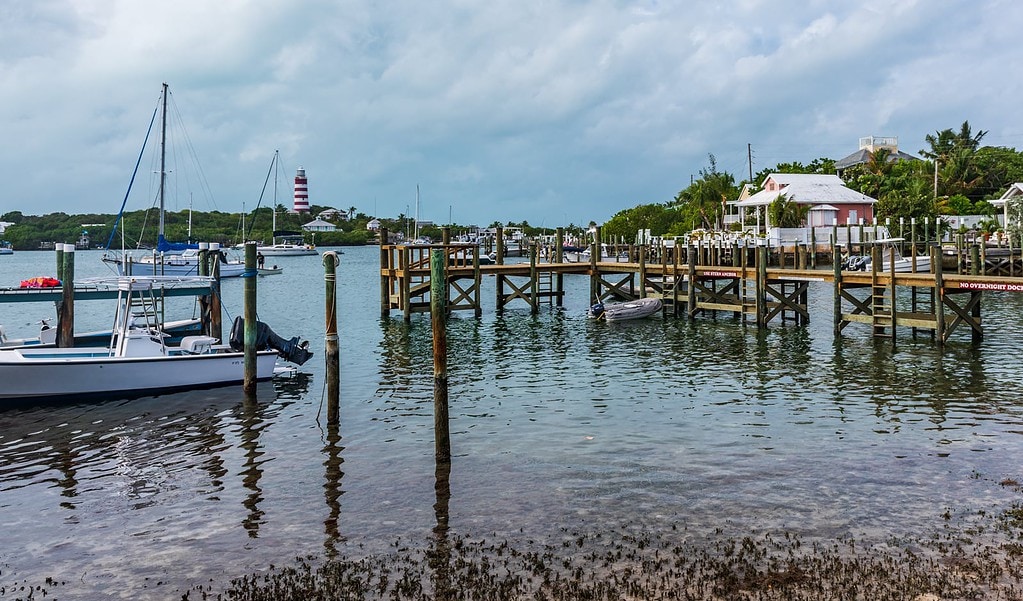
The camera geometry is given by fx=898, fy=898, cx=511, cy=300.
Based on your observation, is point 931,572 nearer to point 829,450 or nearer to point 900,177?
point 829,450

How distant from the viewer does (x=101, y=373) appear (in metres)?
21.4

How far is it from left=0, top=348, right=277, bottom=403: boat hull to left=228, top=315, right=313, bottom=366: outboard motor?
2.46 ft

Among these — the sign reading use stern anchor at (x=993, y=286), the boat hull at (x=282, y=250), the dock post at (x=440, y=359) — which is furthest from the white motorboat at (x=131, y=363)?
the boat hull at (x=282, y=250)

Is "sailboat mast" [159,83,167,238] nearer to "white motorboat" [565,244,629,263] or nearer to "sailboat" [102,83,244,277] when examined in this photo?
"sailboat" [102,83,244,277]

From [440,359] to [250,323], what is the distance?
24.4 feet

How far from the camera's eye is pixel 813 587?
9.72 metres

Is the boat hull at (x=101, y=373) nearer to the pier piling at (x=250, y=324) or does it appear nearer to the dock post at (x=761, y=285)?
the pier piling at (x=250, y=324)

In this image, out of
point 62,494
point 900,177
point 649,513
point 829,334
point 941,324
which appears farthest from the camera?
point 900,177

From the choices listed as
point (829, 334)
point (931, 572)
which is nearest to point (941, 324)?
point (829, 334)

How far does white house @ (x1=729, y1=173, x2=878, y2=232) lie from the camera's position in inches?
2589

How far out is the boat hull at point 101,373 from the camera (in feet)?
68.0

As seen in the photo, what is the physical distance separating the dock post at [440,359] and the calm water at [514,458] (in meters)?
0.49

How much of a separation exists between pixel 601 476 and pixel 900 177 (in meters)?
71.9

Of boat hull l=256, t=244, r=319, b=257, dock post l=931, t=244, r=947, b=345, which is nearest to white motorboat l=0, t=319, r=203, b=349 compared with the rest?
dock post l=931, t=244, r=947, b=345
